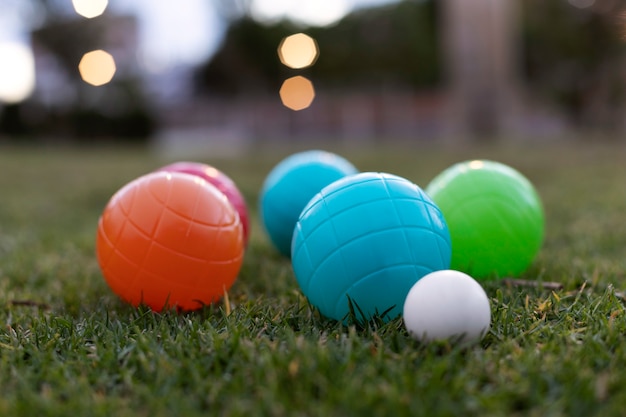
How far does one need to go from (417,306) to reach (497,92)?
1193 centimetres

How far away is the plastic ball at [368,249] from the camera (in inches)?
79.3

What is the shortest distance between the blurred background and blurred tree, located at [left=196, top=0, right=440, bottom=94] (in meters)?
0.04

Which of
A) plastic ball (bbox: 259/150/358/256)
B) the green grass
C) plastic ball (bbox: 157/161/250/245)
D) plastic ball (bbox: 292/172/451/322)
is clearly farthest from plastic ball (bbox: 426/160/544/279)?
plastic ball (bbox: 157/161/250/245)

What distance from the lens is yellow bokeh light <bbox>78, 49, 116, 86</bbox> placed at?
17.8 m

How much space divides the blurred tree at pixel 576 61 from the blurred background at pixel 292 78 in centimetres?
→ 5

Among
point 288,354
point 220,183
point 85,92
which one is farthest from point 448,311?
point 85,92

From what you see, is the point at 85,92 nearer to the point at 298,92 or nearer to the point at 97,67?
the point at 97,67

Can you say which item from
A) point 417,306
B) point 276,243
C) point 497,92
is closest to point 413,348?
point 417,306

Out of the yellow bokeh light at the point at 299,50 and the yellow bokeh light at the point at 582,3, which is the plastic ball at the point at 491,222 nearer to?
the yellow bokeh light at the point at 582,3

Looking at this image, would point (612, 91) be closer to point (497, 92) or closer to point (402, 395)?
point (497, 92)

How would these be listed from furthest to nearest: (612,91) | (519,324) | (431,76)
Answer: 1. (431,76)
2. (612,91)
3. (519,324)

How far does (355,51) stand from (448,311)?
71.8 feet

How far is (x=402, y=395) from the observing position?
146 cm

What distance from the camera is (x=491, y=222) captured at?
259 centimetres
